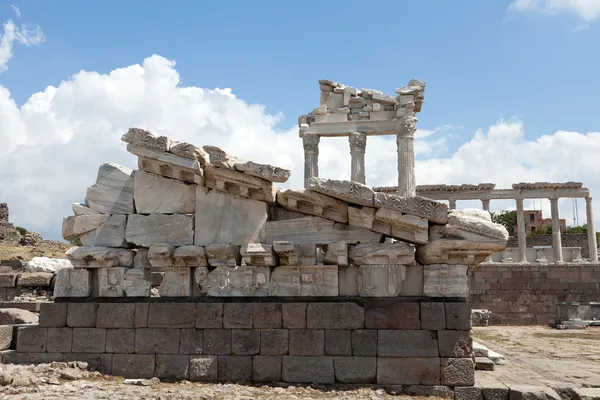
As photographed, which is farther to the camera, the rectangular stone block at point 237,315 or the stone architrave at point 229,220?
the stone architrave at point 229,220

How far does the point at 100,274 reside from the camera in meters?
8.61

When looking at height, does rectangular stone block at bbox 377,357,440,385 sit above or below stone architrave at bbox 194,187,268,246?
below

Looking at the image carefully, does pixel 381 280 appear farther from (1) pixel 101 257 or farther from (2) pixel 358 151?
(2) pixel 358 151

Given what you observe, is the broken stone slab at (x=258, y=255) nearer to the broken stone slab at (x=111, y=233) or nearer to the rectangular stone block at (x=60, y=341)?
the broken stone slab at (x=111, y=233)

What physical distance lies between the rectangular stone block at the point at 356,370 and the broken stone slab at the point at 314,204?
1902 millimetres

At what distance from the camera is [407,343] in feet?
25.2

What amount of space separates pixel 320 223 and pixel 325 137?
1778cm

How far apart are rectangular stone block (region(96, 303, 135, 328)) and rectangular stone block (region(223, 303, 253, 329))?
138 cm

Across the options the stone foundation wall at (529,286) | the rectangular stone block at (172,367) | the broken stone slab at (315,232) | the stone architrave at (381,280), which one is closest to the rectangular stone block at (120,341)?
the rectangular stone block at (172,367)

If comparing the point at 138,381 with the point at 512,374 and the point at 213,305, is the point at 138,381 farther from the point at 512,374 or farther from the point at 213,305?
the point at 512,374

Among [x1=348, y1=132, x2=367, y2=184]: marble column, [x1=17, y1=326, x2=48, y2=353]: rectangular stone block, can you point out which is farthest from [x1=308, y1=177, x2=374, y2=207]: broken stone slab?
[x1=348, y1=132, x2=367, y2=184]: marble column

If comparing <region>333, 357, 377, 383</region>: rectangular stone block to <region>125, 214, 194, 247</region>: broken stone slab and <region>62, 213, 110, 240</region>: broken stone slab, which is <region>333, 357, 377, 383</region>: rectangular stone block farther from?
<region>62, 213, 110, 240</region>: broken stone slab

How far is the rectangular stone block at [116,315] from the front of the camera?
8312mm

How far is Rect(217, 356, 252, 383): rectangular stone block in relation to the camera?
7.90 metres
